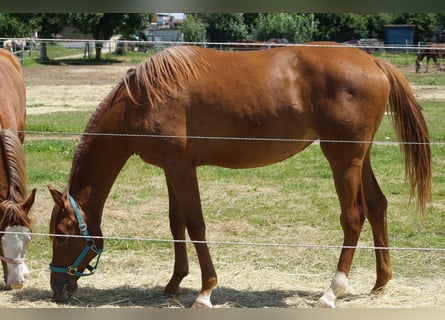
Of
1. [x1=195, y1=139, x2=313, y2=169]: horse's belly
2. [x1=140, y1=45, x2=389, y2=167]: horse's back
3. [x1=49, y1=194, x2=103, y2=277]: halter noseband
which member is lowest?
[x1=49, y1=194, x2=103, y2=277]: halter noseband

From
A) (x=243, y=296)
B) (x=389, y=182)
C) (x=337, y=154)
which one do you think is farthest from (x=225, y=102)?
(x=389, y=182)

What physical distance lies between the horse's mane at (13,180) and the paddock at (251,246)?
564 millimetres

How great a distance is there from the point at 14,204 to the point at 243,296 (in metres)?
1.65

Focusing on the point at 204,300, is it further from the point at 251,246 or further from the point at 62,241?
the point at 251,246

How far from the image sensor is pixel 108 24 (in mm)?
29484

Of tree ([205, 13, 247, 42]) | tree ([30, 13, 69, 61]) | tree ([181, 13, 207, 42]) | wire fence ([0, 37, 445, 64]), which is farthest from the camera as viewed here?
tree ([30, 13, 69, 61])

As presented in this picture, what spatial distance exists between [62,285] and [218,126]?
145 cm

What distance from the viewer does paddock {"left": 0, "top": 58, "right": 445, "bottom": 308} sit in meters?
4.32

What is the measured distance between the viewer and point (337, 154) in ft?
13.0

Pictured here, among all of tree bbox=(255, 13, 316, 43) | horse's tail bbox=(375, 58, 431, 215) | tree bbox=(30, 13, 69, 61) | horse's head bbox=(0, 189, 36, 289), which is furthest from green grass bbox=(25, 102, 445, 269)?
tree bbox=(30, 13, 69, 61)

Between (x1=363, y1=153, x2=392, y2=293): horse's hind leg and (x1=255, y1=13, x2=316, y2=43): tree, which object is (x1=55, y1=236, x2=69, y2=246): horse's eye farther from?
(x1=255, y1=13, x2=316, y2=43): tree

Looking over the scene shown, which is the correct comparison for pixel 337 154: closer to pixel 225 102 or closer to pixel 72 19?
pixel 225 102

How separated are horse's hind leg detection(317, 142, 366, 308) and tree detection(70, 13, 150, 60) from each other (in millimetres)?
22598

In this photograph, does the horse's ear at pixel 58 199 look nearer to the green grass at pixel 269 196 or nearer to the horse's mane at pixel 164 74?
the horse's mane at pixel 164 74
